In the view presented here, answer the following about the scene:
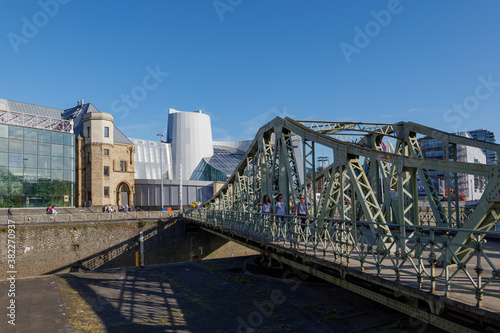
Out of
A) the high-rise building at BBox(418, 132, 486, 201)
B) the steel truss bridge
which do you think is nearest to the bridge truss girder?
the steel truss bridge

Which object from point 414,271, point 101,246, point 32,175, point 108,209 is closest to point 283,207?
point 414,271

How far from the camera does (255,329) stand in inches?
402

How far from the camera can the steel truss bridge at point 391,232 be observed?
619cm

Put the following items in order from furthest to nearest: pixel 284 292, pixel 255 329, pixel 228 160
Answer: pixel 228 160, pixel 284 292, pixel 255 329

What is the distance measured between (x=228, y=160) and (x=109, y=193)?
24773 mm

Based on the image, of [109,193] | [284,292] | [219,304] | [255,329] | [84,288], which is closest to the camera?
[255,329]

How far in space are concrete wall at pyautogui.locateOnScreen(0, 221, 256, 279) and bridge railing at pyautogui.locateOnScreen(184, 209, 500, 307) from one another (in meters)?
10.2

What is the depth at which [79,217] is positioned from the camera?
88.7ft

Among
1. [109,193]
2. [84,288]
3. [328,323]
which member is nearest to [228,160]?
[109,193]

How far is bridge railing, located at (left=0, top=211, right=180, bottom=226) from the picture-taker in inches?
965

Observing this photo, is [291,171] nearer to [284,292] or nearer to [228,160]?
[284,292]

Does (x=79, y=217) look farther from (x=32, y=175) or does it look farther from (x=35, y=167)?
(x=35, y=167)

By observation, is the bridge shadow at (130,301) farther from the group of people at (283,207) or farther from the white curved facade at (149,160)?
the white curved facade at (149,160)

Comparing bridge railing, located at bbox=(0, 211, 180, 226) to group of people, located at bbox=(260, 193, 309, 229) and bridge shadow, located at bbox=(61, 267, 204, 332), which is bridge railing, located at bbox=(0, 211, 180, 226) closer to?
bridge shadow, located at bbox=(61, 267, 204, 332)
